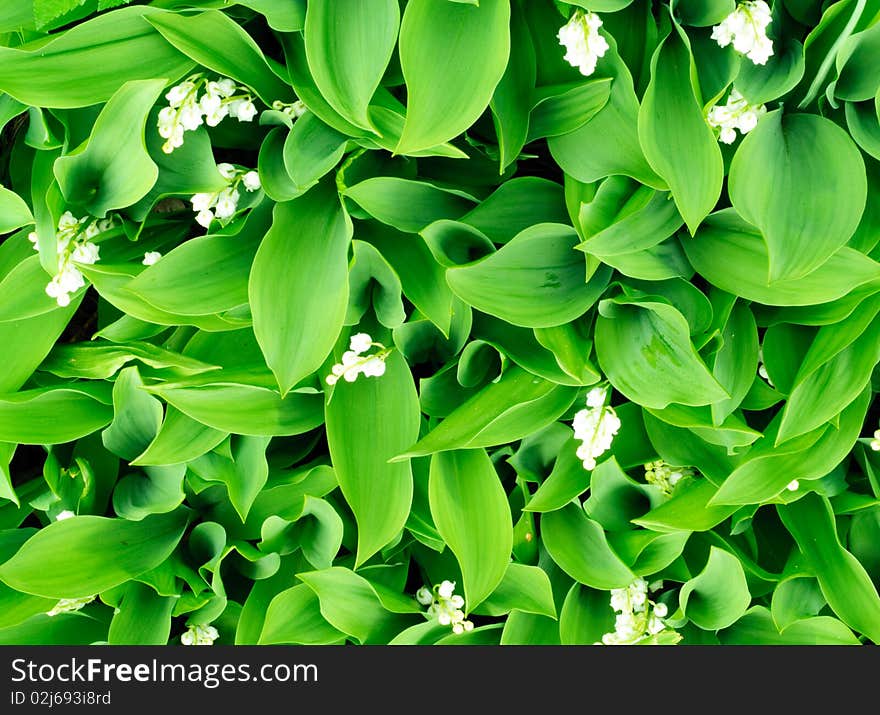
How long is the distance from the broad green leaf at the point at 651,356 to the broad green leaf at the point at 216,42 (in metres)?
0.46

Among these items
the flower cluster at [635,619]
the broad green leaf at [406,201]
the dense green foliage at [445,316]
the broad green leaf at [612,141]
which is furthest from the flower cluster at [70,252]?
the flower cluster at [635,619]

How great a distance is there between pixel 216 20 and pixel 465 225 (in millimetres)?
328

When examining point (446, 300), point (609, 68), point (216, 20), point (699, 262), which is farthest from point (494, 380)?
point (216, 20)

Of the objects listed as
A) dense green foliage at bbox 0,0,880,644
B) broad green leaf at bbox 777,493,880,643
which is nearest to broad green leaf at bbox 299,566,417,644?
dense green foliage at bbox 0,0,880,644

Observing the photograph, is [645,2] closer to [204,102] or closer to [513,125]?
[513,125]

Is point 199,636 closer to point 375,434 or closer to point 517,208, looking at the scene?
point 375,434

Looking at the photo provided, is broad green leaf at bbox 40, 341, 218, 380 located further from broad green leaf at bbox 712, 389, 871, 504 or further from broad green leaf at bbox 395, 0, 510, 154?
broad green leaf at bbox 712, 389, 871, 504

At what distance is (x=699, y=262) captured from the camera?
901mm

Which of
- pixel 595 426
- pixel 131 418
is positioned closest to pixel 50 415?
pixel 131 418

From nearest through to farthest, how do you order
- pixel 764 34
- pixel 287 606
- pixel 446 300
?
pixel 764 34 → pixel 446 300 → pixel 287 606

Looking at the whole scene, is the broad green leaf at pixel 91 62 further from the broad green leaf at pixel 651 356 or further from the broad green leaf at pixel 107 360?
the broad green leaf at pixel 651 356

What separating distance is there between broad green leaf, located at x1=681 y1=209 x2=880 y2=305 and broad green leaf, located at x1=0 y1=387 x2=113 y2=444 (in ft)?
2.46

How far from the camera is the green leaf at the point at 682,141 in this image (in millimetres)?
811

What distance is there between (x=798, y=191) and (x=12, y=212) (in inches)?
35.1
